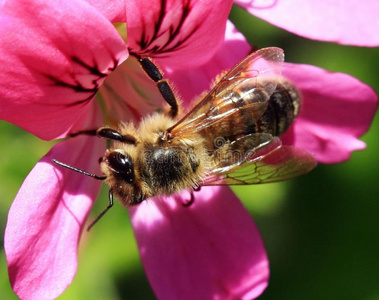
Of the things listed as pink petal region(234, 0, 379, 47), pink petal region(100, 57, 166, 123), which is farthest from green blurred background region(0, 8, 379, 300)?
pink petal region(234, 0, 379, 47)

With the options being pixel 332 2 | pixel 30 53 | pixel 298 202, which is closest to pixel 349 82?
pixel 332 2

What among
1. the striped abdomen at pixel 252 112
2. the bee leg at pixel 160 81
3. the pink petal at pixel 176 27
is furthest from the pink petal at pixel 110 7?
the striped abdomen at pixel 252 112

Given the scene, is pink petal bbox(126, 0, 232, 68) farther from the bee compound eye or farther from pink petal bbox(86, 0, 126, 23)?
the bee compound eye

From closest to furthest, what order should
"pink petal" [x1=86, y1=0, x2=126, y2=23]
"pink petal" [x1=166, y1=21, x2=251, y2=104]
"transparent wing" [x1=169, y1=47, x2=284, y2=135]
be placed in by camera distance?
"pink petal" [x1=86, y1=0, x2=126, y2=23]
"transparent wing" [x1=169, y1=47, x2=284, y2=135]
"pink petal" [x1=166, y1=21, x2=251, y2=104]

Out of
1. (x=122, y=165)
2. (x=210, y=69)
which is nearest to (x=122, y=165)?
(x=122, y=165)

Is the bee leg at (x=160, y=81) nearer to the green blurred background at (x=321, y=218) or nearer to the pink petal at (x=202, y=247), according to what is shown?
the pink petal at (x=202, y=247)

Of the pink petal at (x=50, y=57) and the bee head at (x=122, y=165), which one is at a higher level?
the pink petal at (x=50, y=57)

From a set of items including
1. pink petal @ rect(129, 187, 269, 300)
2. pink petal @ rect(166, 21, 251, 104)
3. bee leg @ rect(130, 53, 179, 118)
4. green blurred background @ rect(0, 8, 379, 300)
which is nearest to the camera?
bee leg @ rect(130, 53, 179, 118)

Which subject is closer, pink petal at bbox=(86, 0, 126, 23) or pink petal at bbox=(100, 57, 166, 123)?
pink petal at bbox=(86, 0, 126, 23)
